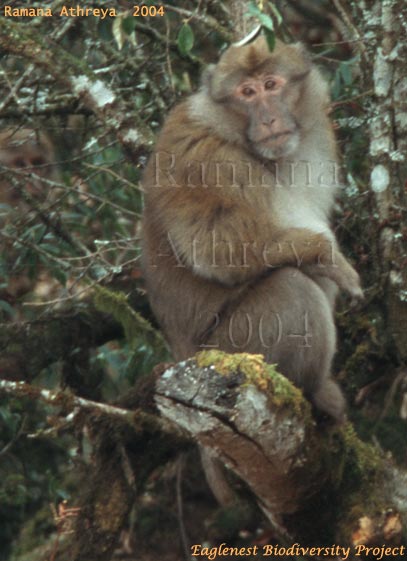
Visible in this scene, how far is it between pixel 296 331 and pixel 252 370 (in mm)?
1092

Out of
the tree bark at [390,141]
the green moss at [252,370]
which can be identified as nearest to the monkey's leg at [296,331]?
the tree bark at [390,141]

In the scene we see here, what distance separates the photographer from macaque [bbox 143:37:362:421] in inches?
192

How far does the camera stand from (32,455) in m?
6.62

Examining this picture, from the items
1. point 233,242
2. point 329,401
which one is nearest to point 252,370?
point 329,401

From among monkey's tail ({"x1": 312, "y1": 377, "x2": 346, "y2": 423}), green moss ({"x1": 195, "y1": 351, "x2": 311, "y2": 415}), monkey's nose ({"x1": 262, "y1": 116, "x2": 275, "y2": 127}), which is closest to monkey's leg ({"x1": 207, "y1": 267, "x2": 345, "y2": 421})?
monkey's tail ({"x1": 312, "y1": 377, "x2": 346, "y2": 423})

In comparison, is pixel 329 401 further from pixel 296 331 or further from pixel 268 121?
pixel 268 121

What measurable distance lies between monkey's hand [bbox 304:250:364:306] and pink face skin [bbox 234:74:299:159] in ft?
1.86

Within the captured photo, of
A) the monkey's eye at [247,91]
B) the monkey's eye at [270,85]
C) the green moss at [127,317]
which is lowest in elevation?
the green moss at [127,317]

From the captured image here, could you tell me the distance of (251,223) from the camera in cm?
497

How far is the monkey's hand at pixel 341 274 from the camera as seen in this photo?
16.1 ft

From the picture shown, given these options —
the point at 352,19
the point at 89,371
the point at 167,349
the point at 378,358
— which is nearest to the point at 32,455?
the point at 89,371

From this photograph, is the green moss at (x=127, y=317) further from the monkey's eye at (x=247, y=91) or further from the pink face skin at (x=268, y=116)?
the monkey's eye at (x=247, y=91)

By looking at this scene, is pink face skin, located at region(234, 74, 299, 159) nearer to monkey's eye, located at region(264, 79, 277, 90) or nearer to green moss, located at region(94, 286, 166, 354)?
Answer: monkey's eye, located at region(264, 79, 277, 90)

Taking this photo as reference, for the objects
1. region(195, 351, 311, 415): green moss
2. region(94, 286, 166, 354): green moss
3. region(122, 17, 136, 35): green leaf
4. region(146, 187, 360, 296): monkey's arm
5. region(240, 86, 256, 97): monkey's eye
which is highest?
region(122, 17, 136, 35): green leaf
